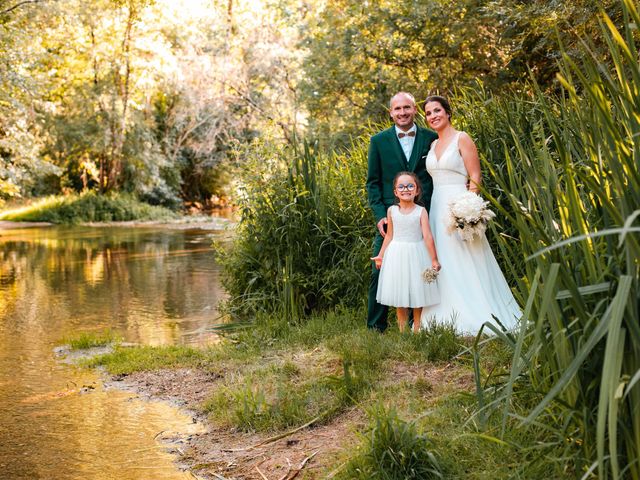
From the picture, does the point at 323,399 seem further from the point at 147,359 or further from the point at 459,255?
the point at 147,359

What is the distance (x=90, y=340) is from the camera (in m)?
7.66

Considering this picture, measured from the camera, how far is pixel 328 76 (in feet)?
59.1

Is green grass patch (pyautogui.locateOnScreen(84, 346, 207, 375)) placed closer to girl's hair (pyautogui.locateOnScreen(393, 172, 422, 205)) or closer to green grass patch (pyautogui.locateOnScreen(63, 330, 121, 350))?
green grass patch (pyautogui.locateOnScreen(63, 330, 121, 350))

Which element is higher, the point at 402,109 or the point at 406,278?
the point at 402,109

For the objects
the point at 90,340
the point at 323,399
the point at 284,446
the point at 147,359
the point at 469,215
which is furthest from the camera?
the point at 90,340

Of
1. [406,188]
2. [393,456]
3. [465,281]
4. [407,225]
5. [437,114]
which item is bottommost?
[393,456]

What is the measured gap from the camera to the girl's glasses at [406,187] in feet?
20.3

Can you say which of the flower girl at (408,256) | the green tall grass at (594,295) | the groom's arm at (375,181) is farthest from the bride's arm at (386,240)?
the green tall grass at (594,295)

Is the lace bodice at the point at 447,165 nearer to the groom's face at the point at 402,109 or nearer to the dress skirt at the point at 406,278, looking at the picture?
the groom's face at the point at 402,109

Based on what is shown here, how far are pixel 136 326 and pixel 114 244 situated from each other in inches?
498

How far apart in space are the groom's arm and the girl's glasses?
392 millimetres

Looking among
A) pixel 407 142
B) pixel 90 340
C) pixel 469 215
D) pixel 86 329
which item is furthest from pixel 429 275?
pixel 86 329

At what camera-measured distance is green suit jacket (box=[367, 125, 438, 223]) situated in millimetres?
6473

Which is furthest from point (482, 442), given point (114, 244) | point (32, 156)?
point (32, 156)
